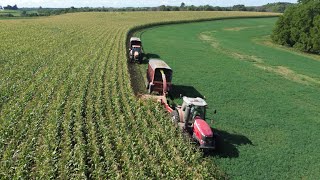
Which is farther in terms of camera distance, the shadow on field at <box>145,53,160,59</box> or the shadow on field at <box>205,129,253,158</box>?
the shadow on field at <box>145,53,160,59</box>

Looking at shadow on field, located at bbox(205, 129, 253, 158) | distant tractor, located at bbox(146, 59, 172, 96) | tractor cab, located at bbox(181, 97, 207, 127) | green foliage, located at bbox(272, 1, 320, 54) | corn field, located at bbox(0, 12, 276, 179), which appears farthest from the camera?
green foliage, located at bbox(272, 1, 320, 54)

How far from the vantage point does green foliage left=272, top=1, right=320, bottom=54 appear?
5009 centimetres

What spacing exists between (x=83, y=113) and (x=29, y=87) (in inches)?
221

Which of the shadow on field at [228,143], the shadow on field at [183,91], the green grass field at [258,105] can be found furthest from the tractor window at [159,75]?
the shadow on field at [228,143]

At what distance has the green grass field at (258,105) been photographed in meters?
14.9

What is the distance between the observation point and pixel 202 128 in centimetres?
1507

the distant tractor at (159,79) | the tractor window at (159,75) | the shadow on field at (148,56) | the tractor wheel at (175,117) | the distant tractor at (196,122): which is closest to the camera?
the distant tractor at (196,122)

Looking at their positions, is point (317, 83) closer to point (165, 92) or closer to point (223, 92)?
point (223, 92)

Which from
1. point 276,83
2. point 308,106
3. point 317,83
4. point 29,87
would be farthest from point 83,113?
point 317,83

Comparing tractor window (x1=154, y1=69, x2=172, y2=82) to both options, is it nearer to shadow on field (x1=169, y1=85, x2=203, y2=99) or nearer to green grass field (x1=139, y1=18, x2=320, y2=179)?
shadow on field (x1=169, y1=85, x2=203, y2=99)

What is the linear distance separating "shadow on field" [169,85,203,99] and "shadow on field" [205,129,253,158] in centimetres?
579

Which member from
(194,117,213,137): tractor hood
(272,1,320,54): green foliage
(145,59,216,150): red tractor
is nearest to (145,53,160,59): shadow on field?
(145,59,216,150): red tractor

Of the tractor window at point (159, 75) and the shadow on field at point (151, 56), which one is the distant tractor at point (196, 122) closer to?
the tractor window at point (159, 75)

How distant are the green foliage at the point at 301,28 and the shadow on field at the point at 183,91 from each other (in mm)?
30421
